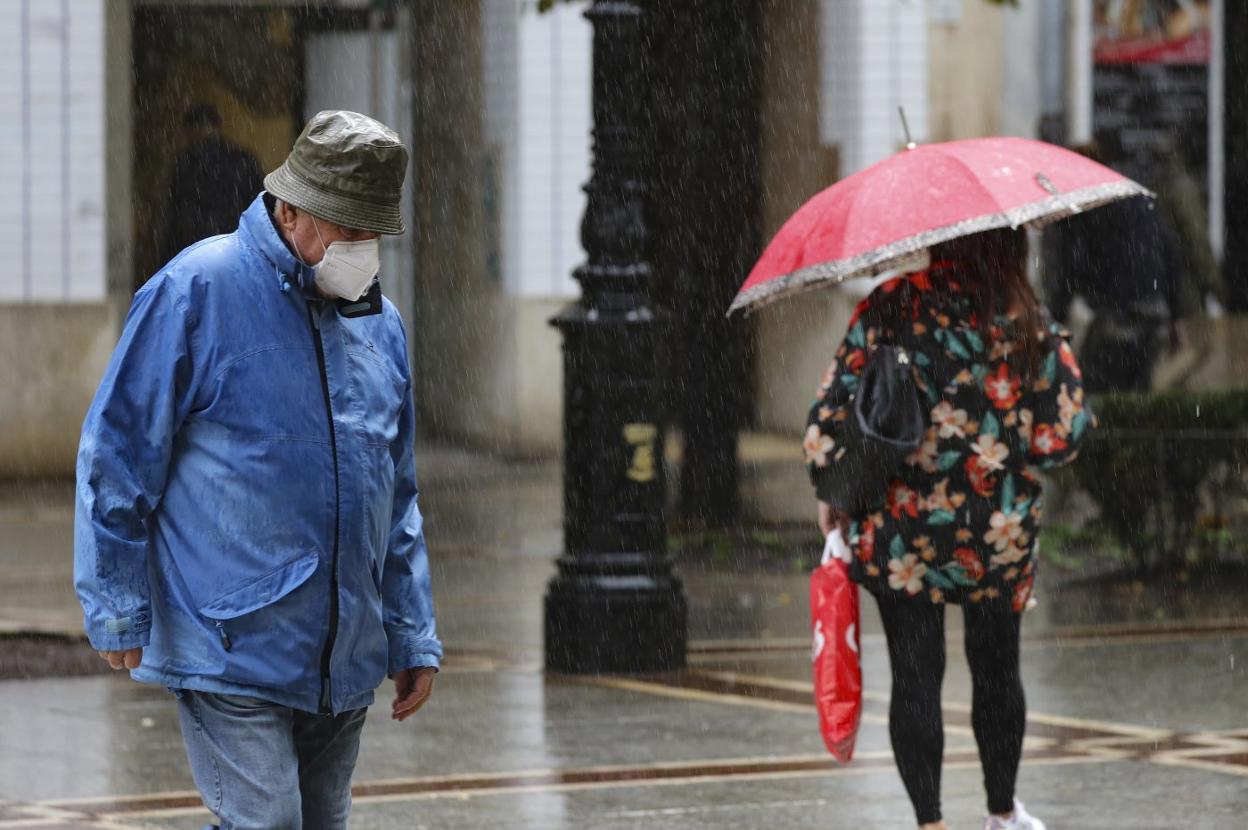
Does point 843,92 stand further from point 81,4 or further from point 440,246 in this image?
point 81,4

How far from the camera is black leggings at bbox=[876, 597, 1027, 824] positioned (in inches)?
226

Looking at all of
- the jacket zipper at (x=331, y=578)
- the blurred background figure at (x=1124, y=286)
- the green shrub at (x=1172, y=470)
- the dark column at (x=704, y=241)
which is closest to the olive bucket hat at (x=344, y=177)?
the jacket zipper at (x=331, y=578)

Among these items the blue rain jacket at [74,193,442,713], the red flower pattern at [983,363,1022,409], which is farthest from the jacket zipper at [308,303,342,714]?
the red flower pattern at [983,363,1022,409]

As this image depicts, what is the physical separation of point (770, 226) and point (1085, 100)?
271 centimetres

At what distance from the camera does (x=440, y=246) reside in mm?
20109

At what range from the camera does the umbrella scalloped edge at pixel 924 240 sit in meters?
5.61

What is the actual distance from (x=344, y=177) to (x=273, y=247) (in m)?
0.18

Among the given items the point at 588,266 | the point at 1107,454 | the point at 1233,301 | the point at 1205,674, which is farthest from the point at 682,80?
the point at 1233,301


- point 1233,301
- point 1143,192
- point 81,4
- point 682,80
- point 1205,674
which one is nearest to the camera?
point 1143,192

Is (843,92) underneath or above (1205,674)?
above

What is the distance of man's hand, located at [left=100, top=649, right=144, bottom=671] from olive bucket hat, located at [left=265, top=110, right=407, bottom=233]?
78 centimetres

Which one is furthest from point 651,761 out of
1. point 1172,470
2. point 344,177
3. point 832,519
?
point 1172,470

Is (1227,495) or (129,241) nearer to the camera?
(1227,495)

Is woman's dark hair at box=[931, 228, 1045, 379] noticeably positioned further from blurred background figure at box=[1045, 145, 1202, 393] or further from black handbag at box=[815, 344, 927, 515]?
blurred background figure at box=[1045, 145, 1202, 393]
